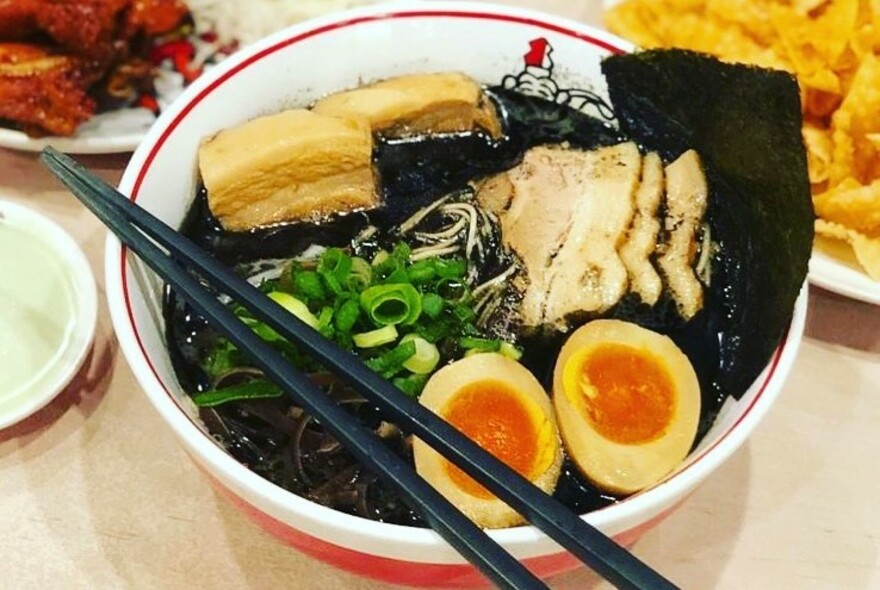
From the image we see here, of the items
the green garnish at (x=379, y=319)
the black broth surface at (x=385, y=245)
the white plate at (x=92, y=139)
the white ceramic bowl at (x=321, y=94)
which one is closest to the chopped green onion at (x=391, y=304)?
the green garnish at (x=379, y=319)

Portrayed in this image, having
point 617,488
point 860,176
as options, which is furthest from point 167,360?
point 860,176

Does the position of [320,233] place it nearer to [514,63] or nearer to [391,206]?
[391,206]

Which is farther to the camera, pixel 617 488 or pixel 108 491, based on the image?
pixel 108 491

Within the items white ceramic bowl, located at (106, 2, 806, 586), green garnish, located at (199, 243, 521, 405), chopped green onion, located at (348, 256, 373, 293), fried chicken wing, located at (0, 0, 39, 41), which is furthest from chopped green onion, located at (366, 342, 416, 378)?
fried chicken wing, located at (0, 0, 39, 41)

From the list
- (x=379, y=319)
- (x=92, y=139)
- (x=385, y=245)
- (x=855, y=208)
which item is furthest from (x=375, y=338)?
(x=855, y=208)

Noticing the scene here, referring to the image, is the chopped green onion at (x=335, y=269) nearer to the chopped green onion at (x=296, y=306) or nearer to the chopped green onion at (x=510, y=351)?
the chopped green onion at (x=296, y=306)

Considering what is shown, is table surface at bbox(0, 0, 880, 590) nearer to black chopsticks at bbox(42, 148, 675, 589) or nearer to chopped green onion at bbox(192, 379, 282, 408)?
chopped green onion at bbox(192, 379, 282, 408)
